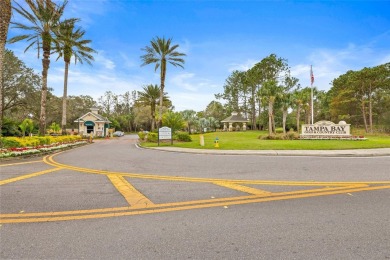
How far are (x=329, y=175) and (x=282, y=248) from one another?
545 centimetres

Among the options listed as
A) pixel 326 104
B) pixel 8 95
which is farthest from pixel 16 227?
pixel 326 104

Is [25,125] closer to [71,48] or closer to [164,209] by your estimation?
[71,48]

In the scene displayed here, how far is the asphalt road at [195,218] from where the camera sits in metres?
2.96

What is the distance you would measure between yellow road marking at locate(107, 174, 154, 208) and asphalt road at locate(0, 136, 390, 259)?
2 centimetres

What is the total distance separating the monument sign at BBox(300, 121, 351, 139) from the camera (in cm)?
2481

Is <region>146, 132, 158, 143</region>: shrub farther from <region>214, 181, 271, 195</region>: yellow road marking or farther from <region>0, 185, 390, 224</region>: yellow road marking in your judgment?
<region>0, 185, 390, 224</region>: yellow road marking

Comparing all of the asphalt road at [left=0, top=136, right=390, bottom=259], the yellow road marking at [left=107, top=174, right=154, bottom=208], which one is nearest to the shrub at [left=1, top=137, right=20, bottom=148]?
the asphalt road at [left=0, top=136, right=390, bottom=259]

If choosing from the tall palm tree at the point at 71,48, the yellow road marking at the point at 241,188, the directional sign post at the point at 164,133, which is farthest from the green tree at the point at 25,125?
the yellow road marking at the point at 241,188

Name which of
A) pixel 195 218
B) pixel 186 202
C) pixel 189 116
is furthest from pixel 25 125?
pixel 189 116

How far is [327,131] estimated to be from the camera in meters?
25.3

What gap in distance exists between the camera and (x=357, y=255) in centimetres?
283

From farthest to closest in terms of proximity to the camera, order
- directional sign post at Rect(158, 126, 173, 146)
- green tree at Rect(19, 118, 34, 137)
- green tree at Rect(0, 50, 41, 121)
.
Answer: green tree at Rect(0, 50, 41, 121) → green tree at Rect(19, 118, 34, 137) → directional sign post at Rect(158, 126, 173, 146)

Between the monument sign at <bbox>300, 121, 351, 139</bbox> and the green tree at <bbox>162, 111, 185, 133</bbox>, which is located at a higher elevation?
the green tree at <bbox>162, 111, 185, 133</bbox>

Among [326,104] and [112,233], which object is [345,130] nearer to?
[112,233]
